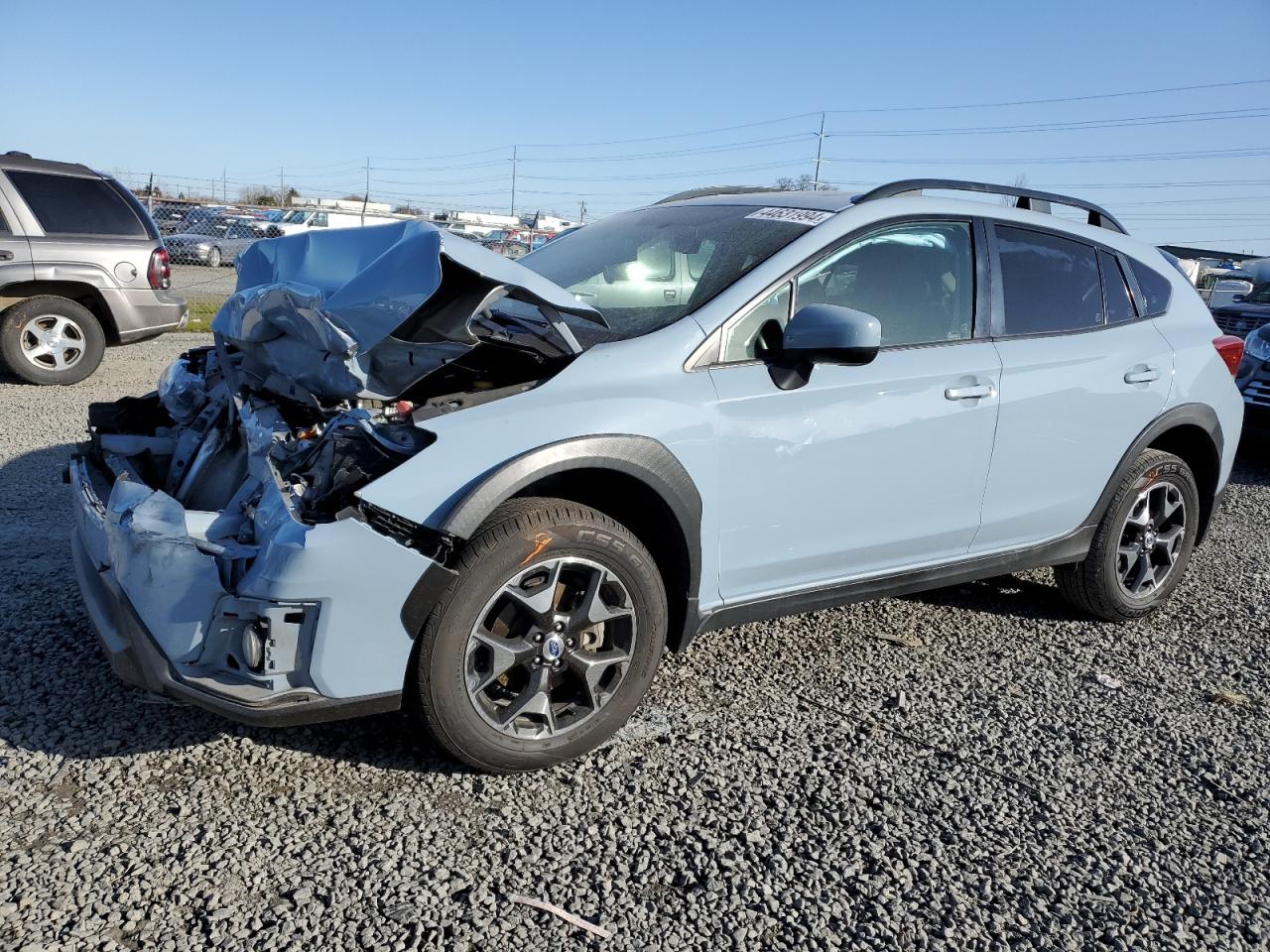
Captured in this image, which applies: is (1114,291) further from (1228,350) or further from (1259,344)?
(1259,344)

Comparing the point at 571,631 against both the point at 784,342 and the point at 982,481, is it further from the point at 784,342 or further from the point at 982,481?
the point at 982,481

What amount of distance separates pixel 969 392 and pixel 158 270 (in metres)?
7.70

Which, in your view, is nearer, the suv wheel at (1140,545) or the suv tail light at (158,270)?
the suv wheel at (1140,545)

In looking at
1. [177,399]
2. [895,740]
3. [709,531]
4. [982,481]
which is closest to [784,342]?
[709,531]

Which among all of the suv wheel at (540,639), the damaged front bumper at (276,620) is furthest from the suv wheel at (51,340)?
the suv wheel at (540,639)

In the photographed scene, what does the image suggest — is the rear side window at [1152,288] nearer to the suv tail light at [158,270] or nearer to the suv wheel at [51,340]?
the suv tail light at [158,270]

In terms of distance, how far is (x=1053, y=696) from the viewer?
149 inches

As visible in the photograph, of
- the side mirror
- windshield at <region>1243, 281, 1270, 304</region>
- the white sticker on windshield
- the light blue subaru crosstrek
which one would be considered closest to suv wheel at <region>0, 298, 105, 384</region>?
the light blue subaru crosstrek

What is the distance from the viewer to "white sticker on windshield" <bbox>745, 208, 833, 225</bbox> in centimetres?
356

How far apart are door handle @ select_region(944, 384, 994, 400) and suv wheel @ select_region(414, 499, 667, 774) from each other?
4.24 feet

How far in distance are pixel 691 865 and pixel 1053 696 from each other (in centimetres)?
185

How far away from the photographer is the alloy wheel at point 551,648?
112 inches

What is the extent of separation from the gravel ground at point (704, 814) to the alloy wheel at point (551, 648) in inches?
8.9

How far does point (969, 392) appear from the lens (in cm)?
359
